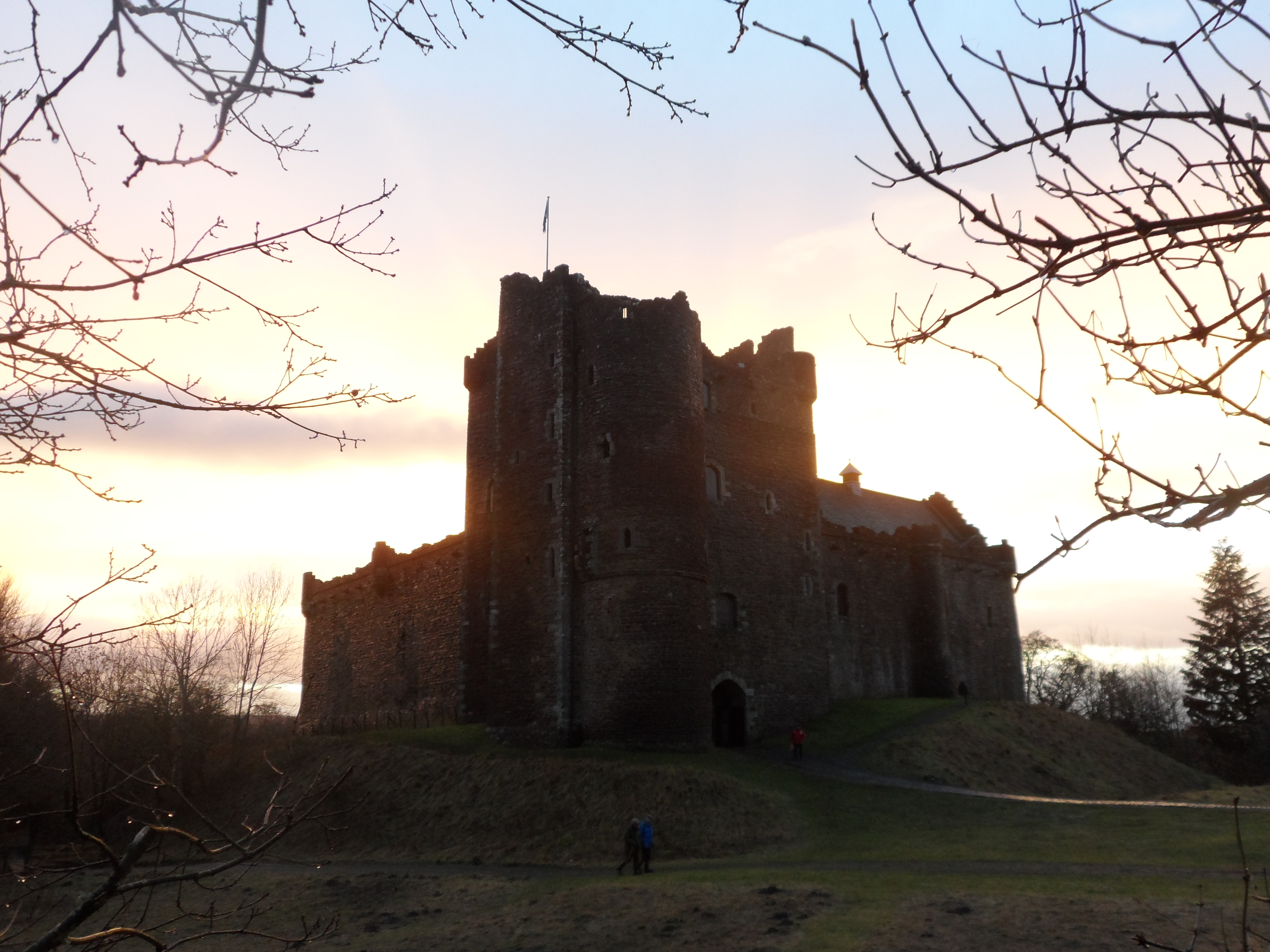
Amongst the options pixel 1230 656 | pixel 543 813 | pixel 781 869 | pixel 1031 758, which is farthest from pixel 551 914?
pixel 1230 656

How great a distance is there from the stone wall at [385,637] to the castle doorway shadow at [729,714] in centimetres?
869

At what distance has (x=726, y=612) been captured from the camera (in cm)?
3073

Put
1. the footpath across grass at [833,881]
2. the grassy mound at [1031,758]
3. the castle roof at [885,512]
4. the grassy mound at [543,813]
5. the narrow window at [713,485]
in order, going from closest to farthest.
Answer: the footpath across grass at [833,881]
the grassy mound at [543,813]
the grassy mound at [1031,758]
the narrow window at [713,485]
the castle roof at [885,512]

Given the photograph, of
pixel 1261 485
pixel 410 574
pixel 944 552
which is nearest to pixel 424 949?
pixel 1261 485

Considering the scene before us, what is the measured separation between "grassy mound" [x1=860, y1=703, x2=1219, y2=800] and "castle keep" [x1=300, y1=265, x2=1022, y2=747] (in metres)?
4.21

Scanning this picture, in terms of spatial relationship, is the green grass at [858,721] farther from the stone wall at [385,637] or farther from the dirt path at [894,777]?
the stone wall at [385,637]

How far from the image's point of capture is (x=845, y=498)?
4328 centimetres

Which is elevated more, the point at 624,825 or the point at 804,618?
the point at 804,618

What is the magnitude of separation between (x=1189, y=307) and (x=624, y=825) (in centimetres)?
2031

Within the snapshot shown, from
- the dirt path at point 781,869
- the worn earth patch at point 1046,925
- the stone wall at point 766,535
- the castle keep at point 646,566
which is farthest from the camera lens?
the stone wall at point 766,535

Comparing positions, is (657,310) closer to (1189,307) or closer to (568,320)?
(568,320)

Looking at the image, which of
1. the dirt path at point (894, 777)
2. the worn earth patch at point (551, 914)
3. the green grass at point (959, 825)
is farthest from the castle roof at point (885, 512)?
the worn earth patch at point (551, 914)

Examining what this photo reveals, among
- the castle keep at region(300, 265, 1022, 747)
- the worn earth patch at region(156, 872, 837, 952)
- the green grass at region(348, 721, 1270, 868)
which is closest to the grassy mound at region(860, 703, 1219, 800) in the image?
the green grass at region(348, 721, 1270, 868)

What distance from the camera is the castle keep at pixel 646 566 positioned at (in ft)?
89.1
